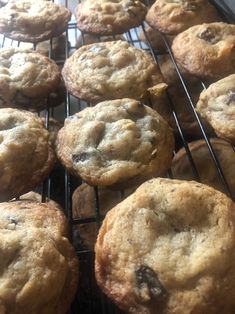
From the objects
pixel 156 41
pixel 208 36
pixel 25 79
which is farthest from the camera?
pixel 156 41

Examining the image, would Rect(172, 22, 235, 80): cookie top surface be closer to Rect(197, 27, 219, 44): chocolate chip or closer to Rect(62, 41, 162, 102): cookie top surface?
→ Rect(197, 27, 219, 44): chocolate chip

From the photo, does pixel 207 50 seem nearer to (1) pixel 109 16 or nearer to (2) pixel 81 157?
(1) pixel 109 16

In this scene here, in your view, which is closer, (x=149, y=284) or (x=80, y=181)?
(x=149, y=284)

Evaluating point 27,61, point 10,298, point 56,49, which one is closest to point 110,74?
point 27,61

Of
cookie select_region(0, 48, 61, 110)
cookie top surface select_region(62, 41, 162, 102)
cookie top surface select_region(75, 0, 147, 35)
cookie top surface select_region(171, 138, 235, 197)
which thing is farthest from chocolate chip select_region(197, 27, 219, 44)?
cookie select_region(0, 48, 61, 110)

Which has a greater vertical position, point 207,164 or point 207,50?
point 207,50

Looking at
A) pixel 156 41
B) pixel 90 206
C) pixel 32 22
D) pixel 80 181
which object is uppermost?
pixel 32 22

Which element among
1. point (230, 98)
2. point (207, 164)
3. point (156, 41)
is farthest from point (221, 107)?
point (156, 41)

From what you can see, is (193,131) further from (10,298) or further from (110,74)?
(10,298)
